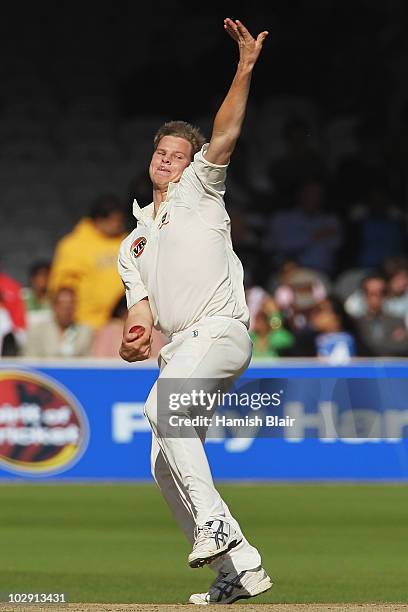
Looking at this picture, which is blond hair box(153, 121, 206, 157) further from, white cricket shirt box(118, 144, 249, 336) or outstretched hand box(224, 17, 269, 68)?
outstretched hand box(224, 17, 269, 68)

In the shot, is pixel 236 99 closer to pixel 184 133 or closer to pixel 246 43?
pixel 246 43

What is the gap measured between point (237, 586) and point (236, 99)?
2.11 m

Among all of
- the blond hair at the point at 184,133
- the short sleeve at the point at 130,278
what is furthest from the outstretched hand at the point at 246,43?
the short sleeve at the point at 130,278

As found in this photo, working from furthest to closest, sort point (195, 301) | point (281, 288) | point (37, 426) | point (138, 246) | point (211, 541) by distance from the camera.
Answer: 1. point (281, 288)
2. point (37, 426)
3. point (138, 246)
4. point (195, 301)
5. point (211, 541)

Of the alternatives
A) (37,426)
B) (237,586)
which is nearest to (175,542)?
(37,426)

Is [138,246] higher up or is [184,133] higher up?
[184,133]

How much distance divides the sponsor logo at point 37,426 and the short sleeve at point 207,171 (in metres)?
6.60

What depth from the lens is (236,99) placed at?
584cm

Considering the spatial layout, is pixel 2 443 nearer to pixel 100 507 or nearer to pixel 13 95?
pixel 100 507

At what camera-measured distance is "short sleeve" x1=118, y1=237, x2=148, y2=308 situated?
6.36 meters

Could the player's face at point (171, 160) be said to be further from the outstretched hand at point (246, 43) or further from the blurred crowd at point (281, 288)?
the blurred crowd at point (281, 288)

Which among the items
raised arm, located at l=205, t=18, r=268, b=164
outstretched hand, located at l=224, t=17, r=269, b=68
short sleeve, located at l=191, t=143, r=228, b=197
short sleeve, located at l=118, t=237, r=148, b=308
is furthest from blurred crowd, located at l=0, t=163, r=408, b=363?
outstretched hand, located at l=224, t=17, r=269, b=68

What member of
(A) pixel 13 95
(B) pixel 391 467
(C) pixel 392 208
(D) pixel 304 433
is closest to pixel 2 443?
(D) pixel 304 433

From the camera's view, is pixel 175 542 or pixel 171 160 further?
pixel 175 542
